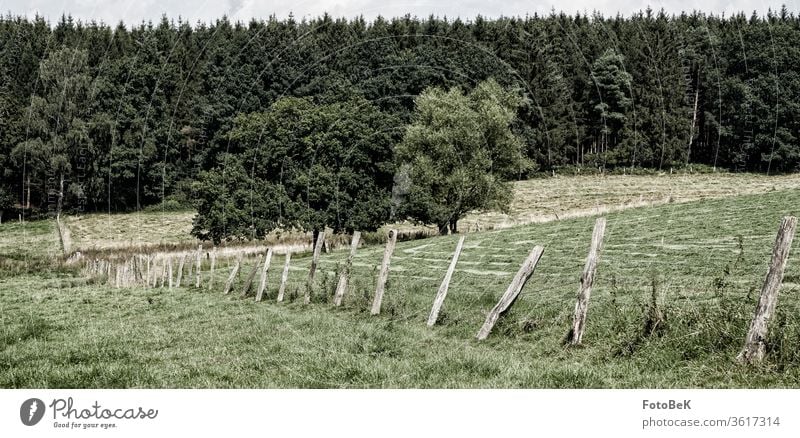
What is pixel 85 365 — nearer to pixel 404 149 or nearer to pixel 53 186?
pixel 404 149

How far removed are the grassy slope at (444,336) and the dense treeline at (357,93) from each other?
144ft

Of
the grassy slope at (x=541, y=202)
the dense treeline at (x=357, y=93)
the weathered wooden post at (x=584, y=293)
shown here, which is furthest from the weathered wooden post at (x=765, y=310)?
the dense treeline at (x=357, y=93)

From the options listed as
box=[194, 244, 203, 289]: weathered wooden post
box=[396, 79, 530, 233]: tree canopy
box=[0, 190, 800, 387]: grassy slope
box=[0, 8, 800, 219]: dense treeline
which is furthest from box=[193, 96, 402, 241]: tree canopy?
box=[0, 190, 800, 387]: grassy slope

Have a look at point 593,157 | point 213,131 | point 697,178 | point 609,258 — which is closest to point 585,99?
point 593,157

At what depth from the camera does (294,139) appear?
56.3m

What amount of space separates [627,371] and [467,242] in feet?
96.5

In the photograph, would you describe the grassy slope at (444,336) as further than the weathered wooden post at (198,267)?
No

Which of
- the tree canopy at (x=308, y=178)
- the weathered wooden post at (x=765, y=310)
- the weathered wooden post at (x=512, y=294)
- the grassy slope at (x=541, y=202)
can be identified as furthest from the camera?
the grassy slope at (x=541, y=202)

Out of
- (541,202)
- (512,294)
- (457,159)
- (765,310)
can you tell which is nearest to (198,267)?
(512,294)

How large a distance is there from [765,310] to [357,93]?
55.3 meters

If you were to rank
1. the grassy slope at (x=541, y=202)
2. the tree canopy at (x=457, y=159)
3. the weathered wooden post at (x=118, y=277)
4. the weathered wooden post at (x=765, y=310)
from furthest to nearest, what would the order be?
the grassy slope at (x=541, y=202)
the tree canopy at (x=457, y=159)
the weathered wooden post at (x=118, y=277)
the weathered wooden post at (x=765, y=310)

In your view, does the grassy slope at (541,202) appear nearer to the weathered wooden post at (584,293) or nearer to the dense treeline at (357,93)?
the dense treeline at (357,93)

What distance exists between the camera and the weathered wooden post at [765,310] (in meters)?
7.56

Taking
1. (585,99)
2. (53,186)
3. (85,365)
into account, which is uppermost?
(585,99)
